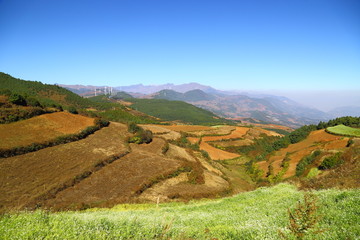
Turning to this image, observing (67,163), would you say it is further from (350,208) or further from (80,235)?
(350,208)

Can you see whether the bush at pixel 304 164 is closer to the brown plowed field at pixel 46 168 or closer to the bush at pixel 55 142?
the brown plowed field at pixel 46 168

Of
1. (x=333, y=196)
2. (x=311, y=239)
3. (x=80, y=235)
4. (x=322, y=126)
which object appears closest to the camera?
(x=311, y=239)

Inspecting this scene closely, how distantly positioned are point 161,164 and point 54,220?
2669 cm

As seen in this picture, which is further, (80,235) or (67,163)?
(67,163)

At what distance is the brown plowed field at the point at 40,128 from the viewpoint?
28125mm

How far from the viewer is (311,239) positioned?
22.0ft

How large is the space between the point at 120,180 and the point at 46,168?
918 centimetres

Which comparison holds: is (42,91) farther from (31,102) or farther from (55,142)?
(55,142)

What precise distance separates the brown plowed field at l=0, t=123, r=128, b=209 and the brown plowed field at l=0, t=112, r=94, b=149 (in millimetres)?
2616

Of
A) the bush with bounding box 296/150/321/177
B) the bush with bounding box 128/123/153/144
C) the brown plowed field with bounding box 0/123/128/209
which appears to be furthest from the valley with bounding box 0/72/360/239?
the bush with bounding box 296/150/321/177

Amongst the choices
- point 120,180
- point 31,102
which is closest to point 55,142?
point 120,180

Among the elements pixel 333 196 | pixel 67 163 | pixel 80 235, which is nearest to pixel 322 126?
pixel 333 196

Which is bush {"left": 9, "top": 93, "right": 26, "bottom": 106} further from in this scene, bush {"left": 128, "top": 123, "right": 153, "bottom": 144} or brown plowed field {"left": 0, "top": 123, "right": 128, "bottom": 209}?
bush {"left": 128, "top": 123, "right": 153, "bottom": 144}

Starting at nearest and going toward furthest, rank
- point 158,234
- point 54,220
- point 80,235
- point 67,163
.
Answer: point 80,235, point 158,234, point 54,220, point 67,163
